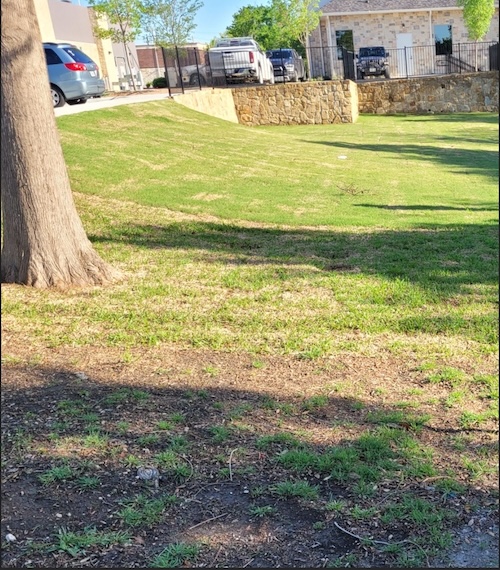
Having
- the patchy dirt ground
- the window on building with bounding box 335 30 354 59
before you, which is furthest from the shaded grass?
the window on building with bounding box 335 30 354 59

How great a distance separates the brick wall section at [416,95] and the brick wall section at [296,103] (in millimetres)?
2470

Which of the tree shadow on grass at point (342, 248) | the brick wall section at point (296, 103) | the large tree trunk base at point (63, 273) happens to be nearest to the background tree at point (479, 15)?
the brick wall section at point (296, 103)

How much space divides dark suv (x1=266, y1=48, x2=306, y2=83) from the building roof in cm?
618

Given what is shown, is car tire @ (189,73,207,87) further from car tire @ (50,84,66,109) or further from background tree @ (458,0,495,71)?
background tree @ (458,0,495,71)

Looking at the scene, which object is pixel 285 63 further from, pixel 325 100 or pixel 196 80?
pixel 196 80

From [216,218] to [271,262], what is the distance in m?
1.94

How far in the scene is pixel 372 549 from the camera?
2109mm

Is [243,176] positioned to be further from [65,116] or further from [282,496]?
[282,496]

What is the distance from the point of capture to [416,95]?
24.4 m

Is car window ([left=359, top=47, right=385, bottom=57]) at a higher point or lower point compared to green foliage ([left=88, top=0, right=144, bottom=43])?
lower

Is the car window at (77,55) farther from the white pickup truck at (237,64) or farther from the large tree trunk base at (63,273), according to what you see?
the large tree trunk base at (63,273)

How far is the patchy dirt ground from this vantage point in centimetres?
212

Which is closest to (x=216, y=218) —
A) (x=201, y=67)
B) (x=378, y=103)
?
(x=201, y=67)

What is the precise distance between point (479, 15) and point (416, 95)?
24.1ft
